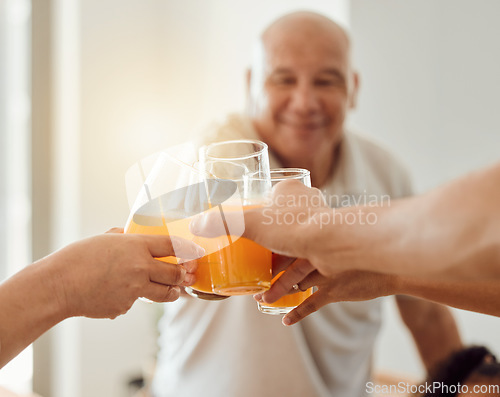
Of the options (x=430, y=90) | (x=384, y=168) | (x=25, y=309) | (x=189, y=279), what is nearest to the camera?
(x=25, y=309)

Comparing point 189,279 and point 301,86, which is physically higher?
point 301,86

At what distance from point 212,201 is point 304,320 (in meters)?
0.80

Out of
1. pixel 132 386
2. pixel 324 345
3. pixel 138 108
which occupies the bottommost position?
pixel 132 386

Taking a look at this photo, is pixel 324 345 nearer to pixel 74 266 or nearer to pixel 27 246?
pixel 74 266

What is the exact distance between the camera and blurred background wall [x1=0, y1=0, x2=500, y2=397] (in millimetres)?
2047

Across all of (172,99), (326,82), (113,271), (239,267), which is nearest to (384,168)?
(326,82)

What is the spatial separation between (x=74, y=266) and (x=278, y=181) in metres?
0.30

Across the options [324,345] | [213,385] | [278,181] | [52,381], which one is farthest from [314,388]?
[52,381]

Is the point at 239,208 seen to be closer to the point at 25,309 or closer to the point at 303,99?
the point at 25,309

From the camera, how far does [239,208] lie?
2.22 ft

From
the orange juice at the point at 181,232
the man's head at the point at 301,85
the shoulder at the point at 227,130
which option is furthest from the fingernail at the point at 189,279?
the man's head at the point at 301,85

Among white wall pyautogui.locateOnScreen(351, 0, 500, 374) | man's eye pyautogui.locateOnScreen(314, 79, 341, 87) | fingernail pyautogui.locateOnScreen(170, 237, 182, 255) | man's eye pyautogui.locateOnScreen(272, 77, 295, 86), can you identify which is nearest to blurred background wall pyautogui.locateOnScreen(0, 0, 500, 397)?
white wall pyautogui.locateOnScreen(351, 0, 500, 374)

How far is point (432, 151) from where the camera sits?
2.16 meters

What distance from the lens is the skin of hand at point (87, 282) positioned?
0.64 meters
